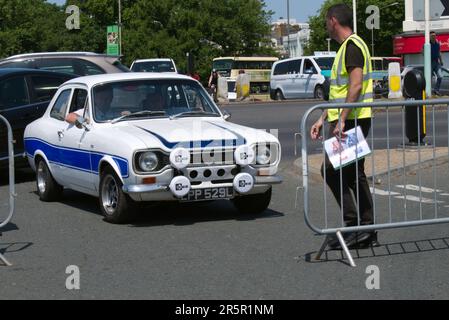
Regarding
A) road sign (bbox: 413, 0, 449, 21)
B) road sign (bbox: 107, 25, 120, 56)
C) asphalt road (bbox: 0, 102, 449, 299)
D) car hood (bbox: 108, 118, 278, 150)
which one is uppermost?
road sign (bbox: 107, 25, 120, 56)

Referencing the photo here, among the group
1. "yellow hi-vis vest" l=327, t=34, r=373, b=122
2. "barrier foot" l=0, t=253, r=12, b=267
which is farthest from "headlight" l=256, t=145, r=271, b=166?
"barrier foot" l=0, t=253, r=12, b=267

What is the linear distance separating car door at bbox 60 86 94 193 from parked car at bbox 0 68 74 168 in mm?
2322

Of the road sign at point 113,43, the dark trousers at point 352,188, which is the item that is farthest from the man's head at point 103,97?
the road sign at point 113,43

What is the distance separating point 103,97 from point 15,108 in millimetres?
3327

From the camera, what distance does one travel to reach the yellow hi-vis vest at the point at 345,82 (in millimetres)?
7809

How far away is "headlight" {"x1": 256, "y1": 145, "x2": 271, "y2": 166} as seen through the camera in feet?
31.0

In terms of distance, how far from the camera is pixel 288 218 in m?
9.67

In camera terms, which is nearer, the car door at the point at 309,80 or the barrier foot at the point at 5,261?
the barrier foot at the point at 5,261

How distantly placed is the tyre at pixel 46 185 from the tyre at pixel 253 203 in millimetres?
2479

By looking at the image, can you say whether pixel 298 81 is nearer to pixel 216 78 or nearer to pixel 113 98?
pixel 216 78

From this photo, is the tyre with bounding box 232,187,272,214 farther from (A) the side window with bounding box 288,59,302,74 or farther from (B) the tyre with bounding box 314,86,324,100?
(A) the side window with bounding box 288,59,302,74

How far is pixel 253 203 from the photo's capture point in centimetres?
990

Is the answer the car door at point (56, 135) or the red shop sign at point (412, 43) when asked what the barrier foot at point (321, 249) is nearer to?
the car door at point (56, 135)
